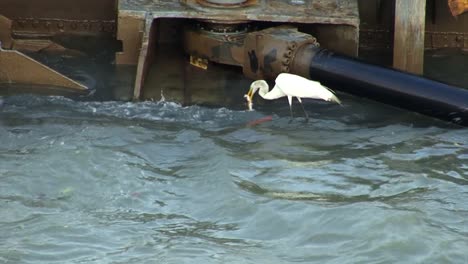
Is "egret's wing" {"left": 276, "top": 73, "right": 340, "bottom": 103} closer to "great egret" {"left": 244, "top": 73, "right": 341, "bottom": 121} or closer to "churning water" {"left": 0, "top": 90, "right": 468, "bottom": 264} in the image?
"great egret" {"left": 244, "top": 73, "right": 341, "bottom": 121}

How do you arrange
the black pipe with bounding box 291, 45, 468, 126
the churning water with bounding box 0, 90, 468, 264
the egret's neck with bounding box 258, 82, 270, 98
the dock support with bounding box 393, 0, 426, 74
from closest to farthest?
the churning water with bounding box 0, 90, 468, 264 → the black pipe with bounding box 291, 45, 468, 126 → the egret's neck with bounding box 258, 82, 270, 98 → the dock support with bounding box 393, 0, 426, 74

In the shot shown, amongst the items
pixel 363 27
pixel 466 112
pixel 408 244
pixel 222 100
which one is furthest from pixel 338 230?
pixel 363 27

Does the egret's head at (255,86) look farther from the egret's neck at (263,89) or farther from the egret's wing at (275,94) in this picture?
the egret's wing at (275,94)

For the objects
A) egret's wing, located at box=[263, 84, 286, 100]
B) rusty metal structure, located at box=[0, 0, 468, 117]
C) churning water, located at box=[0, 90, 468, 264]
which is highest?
rusty metal structure, located at box=[0, 0, 468, 117]

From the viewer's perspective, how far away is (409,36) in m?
10.3

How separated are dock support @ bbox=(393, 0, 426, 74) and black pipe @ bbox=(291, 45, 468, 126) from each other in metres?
0.64

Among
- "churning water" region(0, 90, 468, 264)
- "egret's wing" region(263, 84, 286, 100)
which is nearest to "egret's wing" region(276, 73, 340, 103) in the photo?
"egret's wing" region(263, 84, 286, 100)

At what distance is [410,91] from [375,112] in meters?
0.62

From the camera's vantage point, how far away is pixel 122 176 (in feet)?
27.3

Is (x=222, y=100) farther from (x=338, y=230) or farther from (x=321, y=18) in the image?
(x=338, y=230)

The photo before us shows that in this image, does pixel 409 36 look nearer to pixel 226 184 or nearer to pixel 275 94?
pixel 275 94

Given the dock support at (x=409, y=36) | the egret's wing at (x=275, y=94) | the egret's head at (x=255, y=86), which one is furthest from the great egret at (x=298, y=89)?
the dock support at (x=409, y=36)

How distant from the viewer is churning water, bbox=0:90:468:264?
7086 millimetres

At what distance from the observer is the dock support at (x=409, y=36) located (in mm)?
10219
